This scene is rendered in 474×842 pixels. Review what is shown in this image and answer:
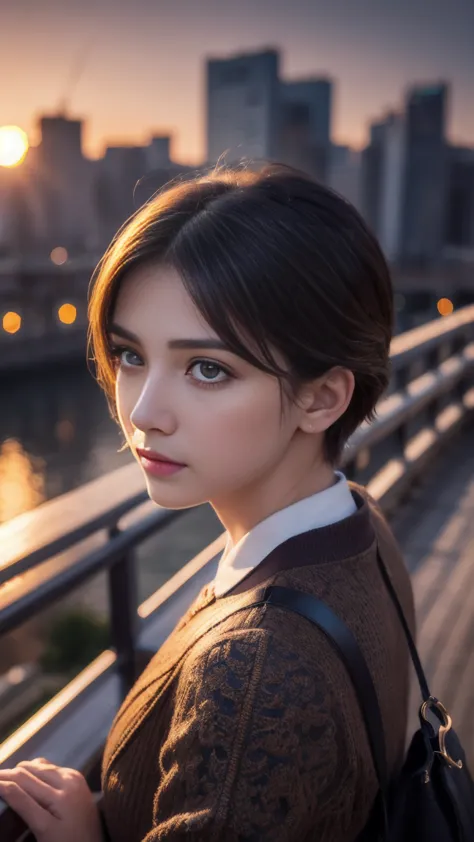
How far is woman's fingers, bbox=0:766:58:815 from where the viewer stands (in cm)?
128

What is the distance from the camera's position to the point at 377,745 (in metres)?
1.10

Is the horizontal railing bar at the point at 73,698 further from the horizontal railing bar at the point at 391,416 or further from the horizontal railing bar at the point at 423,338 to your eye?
the horizontal railing bar at the point at 423,338

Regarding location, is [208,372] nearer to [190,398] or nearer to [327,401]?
[190,398]

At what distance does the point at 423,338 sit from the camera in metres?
4.79

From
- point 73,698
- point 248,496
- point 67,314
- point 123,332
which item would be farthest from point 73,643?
point 67,314

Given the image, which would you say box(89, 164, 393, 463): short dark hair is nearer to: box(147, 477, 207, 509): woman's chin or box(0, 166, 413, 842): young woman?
box(0, 166, 413, 842): young woman

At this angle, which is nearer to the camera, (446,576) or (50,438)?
(446,576)

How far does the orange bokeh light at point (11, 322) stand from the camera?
229ft

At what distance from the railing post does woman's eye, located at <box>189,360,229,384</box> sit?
97 cm

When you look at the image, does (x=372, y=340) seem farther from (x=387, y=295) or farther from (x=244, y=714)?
(x=244, y=714)

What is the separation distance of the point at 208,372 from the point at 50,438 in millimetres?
61484

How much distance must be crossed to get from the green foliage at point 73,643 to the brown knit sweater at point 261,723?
37.6 m

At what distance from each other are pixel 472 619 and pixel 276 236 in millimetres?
2807

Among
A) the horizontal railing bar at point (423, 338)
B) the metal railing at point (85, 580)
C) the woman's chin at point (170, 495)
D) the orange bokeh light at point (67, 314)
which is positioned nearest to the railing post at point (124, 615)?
the metal railing at point (85, 580)
